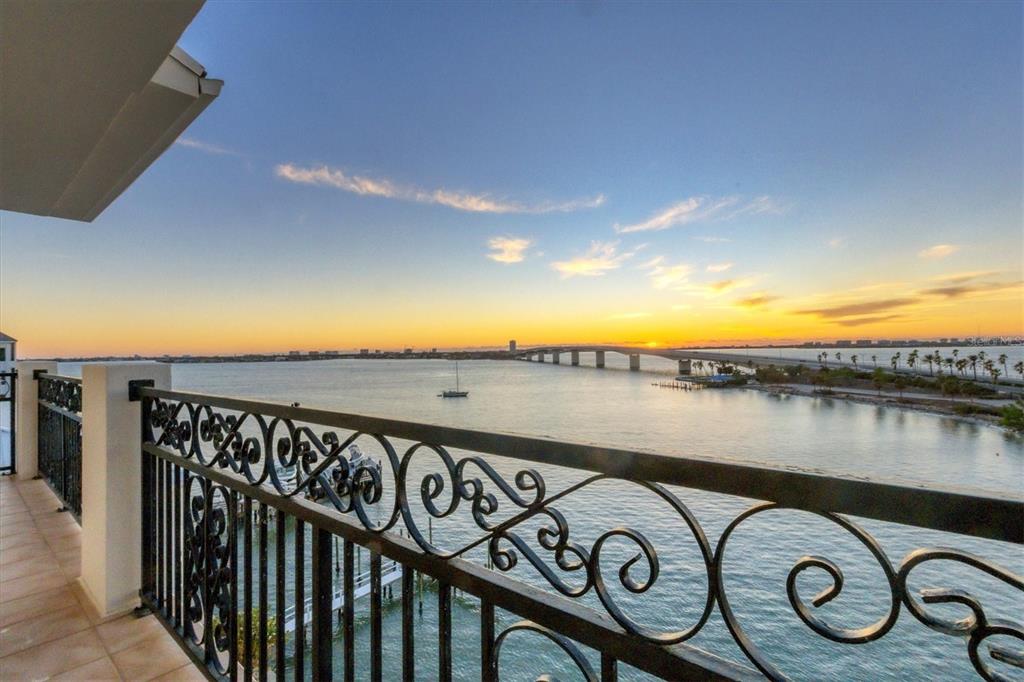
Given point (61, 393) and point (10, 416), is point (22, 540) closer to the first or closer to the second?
point (61, 393)

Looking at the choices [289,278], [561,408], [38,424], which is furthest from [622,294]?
[38,424]

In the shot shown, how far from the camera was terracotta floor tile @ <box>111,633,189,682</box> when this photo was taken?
5.65 ft

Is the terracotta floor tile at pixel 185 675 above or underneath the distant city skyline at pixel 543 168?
underneath

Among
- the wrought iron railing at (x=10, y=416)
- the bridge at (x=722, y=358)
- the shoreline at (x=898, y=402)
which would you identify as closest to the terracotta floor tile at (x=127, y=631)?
the wrought iron railing at (x=10, y=416)

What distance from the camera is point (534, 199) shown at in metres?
14.2

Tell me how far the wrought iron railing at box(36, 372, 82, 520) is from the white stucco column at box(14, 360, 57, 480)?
0.09 m

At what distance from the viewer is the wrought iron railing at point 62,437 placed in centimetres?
302

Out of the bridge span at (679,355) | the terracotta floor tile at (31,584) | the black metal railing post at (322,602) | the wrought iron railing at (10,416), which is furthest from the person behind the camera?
the bridge span at (679,355)

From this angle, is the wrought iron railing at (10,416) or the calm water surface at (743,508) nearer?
the calm water surface at (743,508)

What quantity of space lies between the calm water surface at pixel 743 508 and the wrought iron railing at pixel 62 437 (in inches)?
76.2

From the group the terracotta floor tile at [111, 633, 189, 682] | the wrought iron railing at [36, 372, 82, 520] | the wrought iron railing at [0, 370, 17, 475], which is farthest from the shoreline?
the wrought iron railing at [0, 370, 17, 475]

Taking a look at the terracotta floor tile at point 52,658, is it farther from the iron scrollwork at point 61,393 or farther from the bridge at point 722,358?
the bridge at point 722,358

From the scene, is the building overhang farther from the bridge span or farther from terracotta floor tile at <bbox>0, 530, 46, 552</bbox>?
the bridge span

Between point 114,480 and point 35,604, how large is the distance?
846 millimetres
